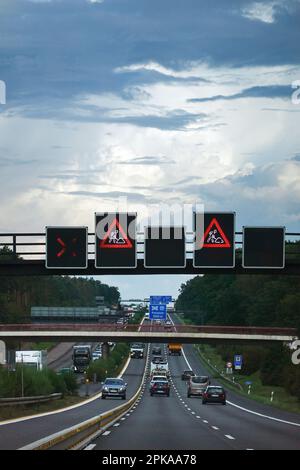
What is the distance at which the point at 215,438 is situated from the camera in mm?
28047

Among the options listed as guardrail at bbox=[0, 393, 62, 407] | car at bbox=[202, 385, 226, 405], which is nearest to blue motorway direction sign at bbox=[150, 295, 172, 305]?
car at bbox=[202, 385, 226, 405]

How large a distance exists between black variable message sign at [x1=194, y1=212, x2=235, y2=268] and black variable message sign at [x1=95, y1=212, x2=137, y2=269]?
7.73 ft

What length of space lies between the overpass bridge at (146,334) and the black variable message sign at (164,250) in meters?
77.3

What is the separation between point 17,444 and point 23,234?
1398 cm

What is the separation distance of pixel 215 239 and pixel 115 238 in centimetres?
365

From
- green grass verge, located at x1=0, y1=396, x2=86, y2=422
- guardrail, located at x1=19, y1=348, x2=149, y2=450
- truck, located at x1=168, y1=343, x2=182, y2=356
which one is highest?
guardrail, located at x1=19, y1=348, x2=149, y2=450

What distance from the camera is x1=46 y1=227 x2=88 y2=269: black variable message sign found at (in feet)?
123

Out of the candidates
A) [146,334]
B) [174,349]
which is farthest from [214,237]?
[174,349]

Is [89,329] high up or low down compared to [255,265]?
down

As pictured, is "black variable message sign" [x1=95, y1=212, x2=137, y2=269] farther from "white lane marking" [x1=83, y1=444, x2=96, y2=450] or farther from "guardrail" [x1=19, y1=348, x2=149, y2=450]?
"white lane marking" [x1=83, y1=444, x2=96, y2=450]

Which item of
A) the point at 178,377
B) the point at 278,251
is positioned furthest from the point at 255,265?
the point at 178,377

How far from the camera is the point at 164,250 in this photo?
123ft
